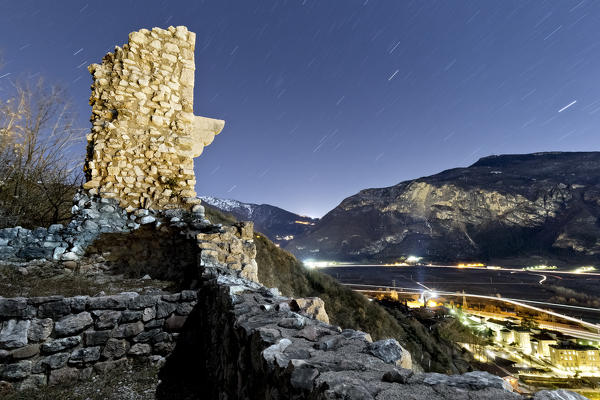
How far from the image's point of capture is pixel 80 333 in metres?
3.09

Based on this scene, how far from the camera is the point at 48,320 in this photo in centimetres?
292

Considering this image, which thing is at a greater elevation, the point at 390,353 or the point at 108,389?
the point at 390,353

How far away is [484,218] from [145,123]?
4130 inches

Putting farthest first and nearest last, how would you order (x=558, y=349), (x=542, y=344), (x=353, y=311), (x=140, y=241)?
(x=542, y=344) → (x=558, y=349) → (x=353, y=311) → (x=140, y=241)

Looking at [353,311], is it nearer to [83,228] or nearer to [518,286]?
[83,228]

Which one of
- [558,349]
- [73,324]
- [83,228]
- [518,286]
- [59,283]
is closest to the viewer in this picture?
[73,324]

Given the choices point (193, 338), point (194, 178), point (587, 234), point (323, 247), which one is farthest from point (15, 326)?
point (323, 247)

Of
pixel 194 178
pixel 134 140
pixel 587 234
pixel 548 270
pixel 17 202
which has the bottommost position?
pixel 548 270

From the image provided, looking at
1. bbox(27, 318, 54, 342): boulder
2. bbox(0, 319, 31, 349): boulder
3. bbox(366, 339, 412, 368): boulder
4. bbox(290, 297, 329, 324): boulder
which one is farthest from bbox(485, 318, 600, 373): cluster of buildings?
bbox(0, 319, 31, 349): boulder

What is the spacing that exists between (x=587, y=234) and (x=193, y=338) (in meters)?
87.1

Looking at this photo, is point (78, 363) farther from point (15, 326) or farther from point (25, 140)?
point (25, 140)

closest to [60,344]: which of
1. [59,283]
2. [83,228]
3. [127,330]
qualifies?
[127,330]

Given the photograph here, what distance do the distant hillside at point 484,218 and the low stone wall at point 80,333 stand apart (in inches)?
2981

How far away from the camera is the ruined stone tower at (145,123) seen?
20.5 ft
